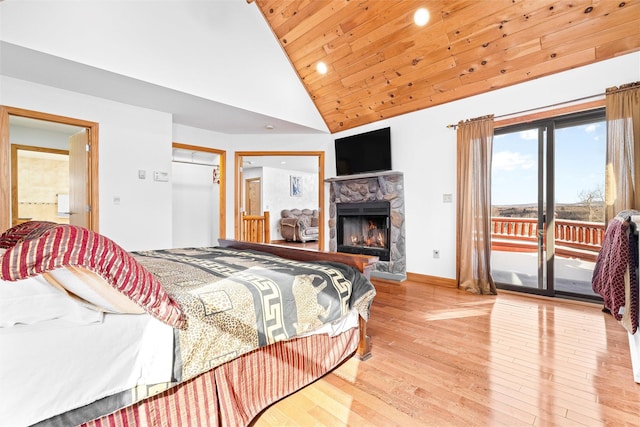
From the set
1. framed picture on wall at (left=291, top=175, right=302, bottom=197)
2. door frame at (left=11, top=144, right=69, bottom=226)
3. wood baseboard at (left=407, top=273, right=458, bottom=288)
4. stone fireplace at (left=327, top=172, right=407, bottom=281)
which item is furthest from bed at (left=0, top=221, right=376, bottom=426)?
framed picture on wall at (left=291, top=175, right=302, bottom=197)

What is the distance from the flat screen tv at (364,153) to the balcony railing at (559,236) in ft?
5.69

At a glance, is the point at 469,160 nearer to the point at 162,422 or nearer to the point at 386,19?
the point at 386,19

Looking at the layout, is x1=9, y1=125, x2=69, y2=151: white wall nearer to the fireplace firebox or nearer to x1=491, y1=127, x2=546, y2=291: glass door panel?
the fireplace firebox

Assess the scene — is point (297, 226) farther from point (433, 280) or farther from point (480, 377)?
point (480, 377)

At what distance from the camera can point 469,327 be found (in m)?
2.53

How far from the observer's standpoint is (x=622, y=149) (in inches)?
108

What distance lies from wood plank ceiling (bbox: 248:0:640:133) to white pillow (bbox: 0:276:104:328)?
3.72 metres

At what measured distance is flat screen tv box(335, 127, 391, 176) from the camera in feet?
14.7

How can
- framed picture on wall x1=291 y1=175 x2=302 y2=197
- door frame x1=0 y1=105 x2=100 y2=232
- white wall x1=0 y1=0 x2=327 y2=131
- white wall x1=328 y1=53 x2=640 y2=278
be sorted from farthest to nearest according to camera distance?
framed picture on wall x1=291 y1=175 x2=302 y2=197 < white wall x1=328 y1=53 x2=640 y2=278 < door frame x1=0 y1=105 x2=100 y2=232 < white wall x1=0 y1=0 x2=327 y2=131

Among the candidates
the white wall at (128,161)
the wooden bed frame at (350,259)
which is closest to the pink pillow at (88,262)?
the wooden bed frame at (350,259)

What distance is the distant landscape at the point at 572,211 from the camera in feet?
10.5

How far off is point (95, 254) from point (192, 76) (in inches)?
122

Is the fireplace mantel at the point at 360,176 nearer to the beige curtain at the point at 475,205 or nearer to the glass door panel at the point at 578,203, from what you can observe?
the beige curtain at the point at 475,205

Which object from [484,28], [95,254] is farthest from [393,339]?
[484,28]
